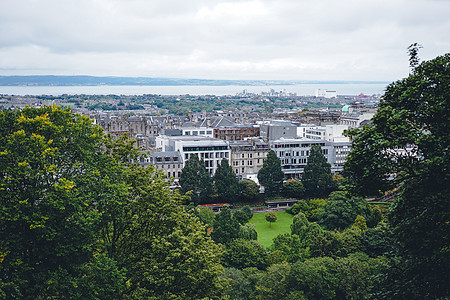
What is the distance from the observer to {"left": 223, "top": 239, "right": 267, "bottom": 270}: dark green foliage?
1693 inches

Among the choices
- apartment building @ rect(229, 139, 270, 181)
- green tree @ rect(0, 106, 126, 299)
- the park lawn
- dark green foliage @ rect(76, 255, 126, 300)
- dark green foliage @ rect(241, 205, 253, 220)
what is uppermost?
green tree @ rect(0, 106, 126, 299)

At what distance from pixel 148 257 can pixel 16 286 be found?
234 inches

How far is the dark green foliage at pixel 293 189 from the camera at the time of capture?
76.4m

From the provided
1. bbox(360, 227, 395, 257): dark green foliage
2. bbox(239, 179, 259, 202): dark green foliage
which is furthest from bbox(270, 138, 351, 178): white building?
bbox(360, 227, 395, 257): dark green foliage

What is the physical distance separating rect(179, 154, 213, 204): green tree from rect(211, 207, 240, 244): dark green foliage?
2204cm

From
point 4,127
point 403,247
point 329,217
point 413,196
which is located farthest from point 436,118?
point 329,217

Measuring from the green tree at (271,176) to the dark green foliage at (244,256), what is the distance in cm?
3214

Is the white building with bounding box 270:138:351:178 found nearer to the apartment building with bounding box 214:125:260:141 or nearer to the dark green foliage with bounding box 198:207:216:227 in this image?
the apartment building with bounding box 214:125:260:141

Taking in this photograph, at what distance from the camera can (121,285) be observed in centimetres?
1939

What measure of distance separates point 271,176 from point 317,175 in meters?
7.63

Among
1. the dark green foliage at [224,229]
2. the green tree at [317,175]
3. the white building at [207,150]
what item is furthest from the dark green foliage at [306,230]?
the white building at [207,150]

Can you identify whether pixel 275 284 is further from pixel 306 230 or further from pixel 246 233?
pixel 306 230

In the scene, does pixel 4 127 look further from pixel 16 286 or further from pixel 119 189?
pixel 16 286

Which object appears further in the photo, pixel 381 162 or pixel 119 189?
pixel 119 189
